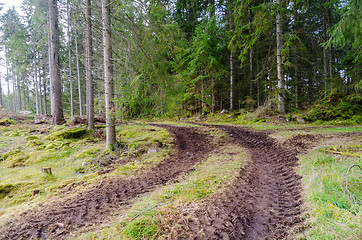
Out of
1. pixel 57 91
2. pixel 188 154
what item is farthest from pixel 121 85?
pixel 57 91

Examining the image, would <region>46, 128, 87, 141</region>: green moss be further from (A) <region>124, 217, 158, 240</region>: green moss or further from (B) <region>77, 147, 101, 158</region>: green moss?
(A) <region>124, 217, 158, 240</region>: green moss

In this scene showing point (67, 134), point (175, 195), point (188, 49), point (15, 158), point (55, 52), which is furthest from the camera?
point (188, 49)

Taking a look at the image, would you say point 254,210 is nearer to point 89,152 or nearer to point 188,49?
point 89,152

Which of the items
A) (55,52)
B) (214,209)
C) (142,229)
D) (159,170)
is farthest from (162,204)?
(55,52)

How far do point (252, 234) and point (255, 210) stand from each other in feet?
1.79

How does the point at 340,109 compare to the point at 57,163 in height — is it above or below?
above

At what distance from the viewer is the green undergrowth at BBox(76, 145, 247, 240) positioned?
190 centimetres

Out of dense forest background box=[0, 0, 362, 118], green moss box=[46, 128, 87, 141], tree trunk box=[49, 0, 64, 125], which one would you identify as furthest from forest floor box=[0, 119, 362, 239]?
tree trunk box=[49, 0, 64, 125]

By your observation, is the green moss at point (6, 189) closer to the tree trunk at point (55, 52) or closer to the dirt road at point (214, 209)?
the dirt road at point (214, 209)

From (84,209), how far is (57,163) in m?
3.69

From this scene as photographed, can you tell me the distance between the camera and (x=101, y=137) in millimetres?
8555

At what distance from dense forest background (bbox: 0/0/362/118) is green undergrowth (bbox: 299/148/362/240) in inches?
194

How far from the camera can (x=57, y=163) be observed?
17.7 feet

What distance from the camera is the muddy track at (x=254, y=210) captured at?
1.97 metres
